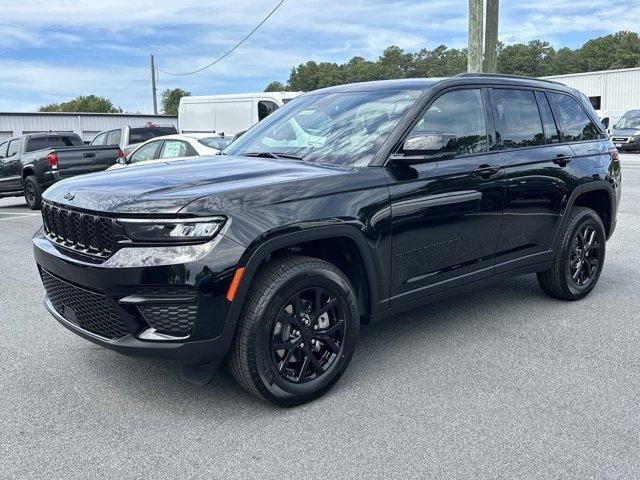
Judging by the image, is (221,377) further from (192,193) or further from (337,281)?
(192,193)

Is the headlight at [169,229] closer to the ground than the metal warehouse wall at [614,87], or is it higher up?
closer to the ground

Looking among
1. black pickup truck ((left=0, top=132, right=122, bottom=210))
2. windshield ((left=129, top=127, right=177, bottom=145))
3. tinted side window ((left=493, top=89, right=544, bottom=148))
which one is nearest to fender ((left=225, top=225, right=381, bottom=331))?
tinted side window ((left=493, top=89, right=544, bottom=148))

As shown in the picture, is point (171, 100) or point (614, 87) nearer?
point (614, 87)

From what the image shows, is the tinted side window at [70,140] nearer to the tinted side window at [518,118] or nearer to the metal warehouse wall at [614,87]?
the tinted side window at [518,118]

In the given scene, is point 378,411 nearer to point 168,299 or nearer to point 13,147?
point 168,299

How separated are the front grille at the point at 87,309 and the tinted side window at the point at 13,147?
1329cm

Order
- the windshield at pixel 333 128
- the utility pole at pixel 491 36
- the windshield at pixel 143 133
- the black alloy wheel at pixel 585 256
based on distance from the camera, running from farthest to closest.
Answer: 1. the windshield at pixel 143 133
2. the utility pole at pixel 491 36
3. the black alloy wheel at pixel 585 256
4. the windshield at pixel 333 128

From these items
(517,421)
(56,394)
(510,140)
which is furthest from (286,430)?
(510,140)

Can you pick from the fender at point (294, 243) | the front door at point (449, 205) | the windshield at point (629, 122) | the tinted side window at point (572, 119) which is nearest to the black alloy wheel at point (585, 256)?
the tinted side window at point (572, 119)

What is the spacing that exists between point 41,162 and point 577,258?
1156cm

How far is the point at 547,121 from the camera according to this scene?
4930mm

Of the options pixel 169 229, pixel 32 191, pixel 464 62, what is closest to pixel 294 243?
pixel 169 229

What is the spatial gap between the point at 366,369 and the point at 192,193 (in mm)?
1600

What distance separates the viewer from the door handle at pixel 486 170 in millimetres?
4180
